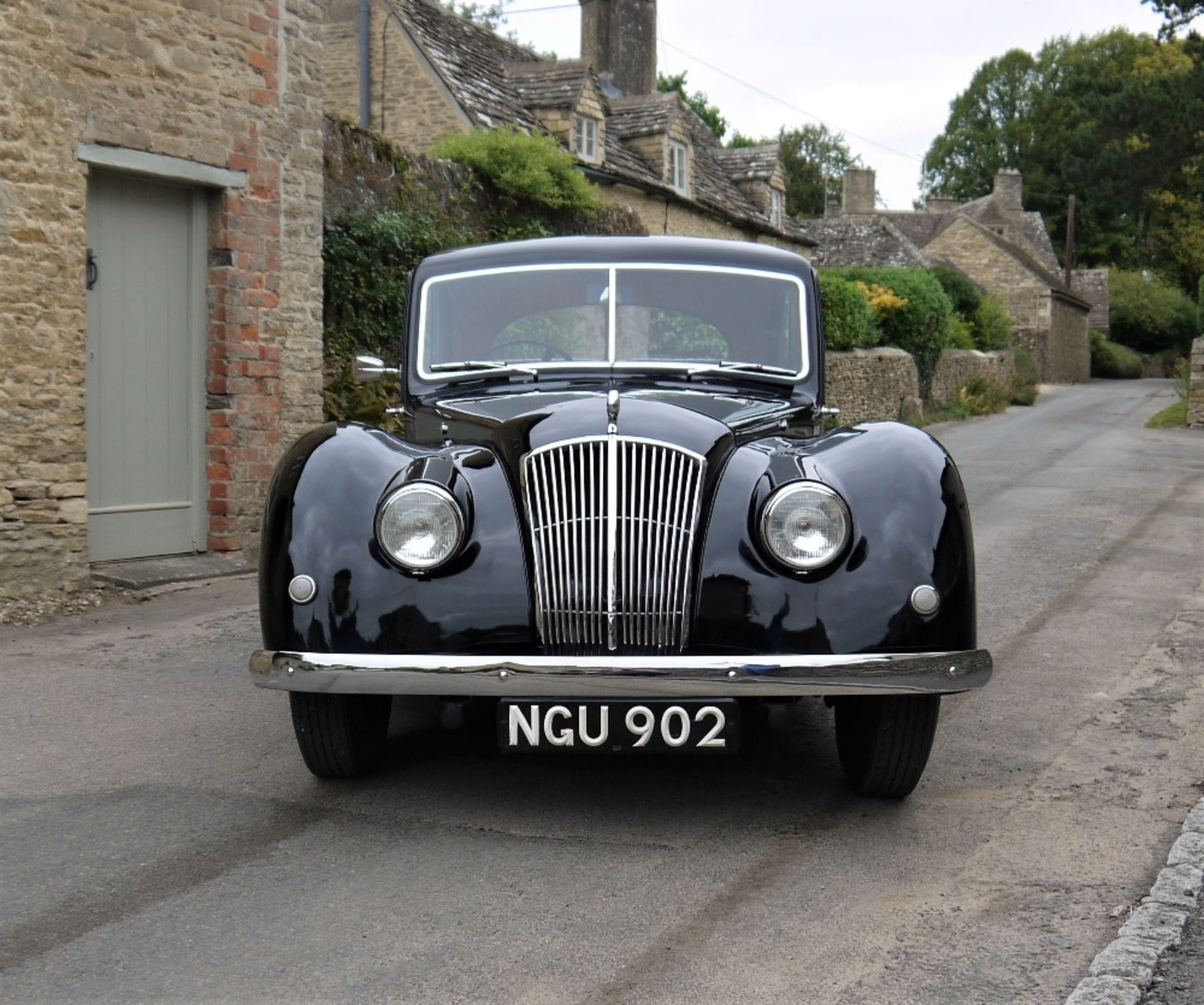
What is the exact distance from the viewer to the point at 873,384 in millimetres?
23344

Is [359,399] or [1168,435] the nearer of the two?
[359,399]

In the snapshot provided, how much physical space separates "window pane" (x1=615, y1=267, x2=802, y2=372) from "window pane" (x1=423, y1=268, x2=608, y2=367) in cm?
11

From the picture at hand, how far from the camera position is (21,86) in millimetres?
8008

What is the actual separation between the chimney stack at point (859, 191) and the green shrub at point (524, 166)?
4001 cm

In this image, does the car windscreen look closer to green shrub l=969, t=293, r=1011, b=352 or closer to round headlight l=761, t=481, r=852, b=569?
round headlight l=761, t=481, r=852, b=569

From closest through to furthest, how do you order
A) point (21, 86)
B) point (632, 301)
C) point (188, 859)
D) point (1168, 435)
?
point (188, 859)
point (632, 301)
point (21, 86)
point (1168, 435)

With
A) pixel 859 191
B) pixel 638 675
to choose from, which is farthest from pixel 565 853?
pixel 859 191

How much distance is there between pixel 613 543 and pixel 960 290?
3196cm

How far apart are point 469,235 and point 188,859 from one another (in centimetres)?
1114

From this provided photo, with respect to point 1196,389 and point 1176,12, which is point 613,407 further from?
point 1176,12

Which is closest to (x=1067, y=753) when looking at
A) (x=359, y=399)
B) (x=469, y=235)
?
(x=359, y=399)

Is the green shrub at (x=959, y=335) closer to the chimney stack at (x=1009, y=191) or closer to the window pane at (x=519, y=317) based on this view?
the window pane at (x=519, y=317)

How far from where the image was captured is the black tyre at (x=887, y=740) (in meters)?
3.98

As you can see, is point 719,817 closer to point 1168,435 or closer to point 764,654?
point 764,654
